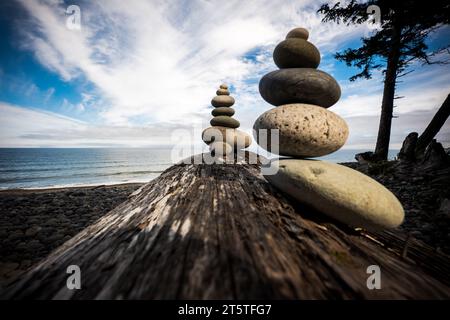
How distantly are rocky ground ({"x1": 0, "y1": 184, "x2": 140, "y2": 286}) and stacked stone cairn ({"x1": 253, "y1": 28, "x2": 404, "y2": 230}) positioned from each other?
3541 mm

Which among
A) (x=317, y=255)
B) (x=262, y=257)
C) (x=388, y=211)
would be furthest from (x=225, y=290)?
(x=388, y=211)

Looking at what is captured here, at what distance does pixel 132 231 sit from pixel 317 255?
146 cm

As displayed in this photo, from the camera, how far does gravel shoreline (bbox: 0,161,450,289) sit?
416cm

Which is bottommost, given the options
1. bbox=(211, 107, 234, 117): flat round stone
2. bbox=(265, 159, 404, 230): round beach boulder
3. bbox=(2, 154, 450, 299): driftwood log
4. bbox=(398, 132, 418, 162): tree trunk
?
bbox=(2, 154, 450, 299): driftwood log

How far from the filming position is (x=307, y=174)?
84.3 inches

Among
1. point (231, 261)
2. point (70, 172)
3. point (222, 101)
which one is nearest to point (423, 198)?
point (222, 101)

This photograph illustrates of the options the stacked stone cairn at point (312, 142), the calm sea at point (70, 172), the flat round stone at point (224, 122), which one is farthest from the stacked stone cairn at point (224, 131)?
the calm sea at point (70, 172)

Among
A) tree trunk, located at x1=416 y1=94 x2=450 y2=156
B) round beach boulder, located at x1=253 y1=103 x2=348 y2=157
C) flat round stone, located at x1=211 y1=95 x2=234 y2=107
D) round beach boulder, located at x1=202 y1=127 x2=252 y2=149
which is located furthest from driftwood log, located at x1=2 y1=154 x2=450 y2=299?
tree trunk, located at x1=416 y1=94 x2=450 y2=156

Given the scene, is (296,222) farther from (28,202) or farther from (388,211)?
(28,202)

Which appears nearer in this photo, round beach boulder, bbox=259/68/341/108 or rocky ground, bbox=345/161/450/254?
round beach boulder, bbox=259/68/341/108

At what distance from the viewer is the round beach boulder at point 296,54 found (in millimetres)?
2891

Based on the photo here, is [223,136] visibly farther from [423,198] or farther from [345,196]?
[423,198]

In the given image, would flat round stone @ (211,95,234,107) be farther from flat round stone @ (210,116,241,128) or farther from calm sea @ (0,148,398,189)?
calm sea @ (0,148,398,189)

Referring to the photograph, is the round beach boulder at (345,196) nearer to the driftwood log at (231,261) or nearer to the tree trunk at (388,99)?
the driftwood log at (231,261)
